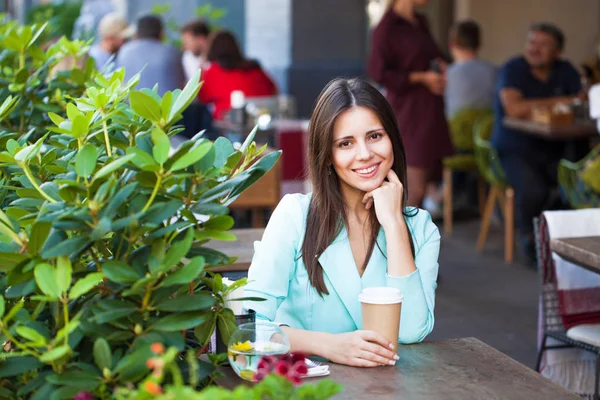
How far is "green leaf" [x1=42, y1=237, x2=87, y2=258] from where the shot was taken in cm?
144

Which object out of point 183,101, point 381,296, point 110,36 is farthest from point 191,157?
point 110,36

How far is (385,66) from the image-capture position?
6391 mm

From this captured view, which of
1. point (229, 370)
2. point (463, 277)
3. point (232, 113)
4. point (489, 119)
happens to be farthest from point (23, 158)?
point (489, 119)

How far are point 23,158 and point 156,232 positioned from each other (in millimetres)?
336

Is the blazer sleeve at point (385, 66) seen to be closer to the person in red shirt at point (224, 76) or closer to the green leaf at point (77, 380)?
the person in red shirt at point (224, 76)

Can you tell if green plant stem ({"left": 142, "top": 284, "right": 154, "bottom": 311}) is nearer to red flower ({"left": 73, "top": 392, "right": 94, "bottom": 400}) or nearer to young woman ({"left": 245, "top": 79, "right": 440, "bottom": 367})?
red flower ({"left": 73, "top": 392, "right": 94, "bottom": 400})

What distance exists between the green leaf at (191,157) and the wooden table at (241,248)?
1613 mm

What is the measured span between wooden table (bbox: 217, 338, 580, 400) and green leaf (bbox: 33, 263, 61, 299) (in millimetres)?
481

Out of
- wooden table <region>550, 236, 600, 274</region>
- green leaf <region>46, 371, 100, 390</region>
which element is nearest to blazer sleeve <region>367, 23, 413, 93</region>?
wooden table <region>550, 236, 600, 274</region>

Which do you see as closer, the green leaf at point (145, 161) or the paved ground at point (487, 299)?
the green leaf at point (145, 161)

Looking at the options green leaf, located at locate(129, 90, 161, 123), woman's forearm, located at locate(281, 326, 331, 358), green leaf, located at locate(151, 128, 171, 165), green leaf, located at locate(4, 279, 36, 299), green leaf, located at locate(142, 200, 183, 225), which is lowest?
woman's forearm, located at locate(281, 326, 331, 358)

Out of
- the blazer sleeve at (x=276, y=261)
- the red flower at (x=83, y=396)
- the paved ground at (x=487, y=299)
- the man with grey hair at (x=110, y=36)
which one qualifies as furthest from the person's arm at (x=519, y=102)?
the red flower at (x=83, y=396)

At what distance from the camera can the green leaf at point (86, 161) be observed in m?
1.50

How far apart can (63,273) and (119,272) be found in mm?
82
